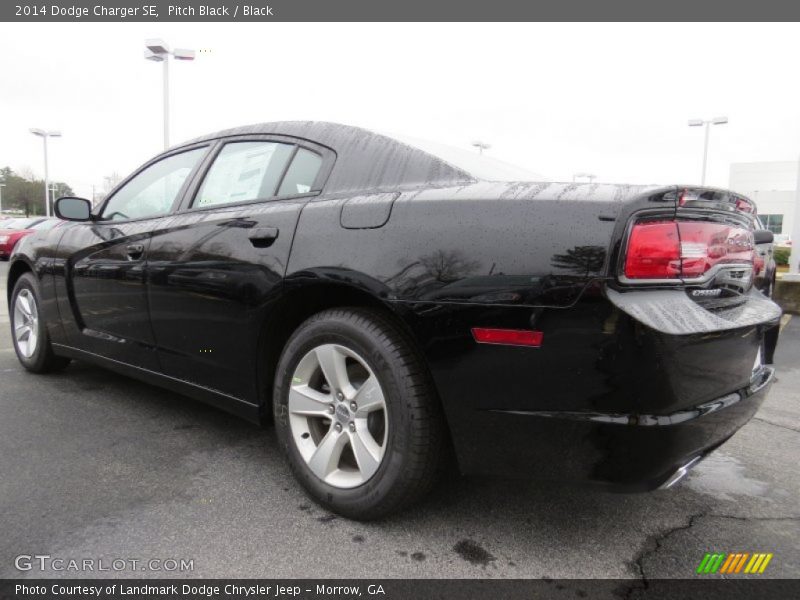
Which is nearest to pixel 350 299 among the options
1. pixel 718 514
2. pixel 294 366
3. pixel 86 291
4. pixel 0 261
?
pixel 294 366

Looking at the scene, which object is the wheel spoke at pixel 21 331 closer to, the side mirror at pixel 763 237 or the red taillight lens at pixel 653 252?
the red taillight lens at pixel 653 252

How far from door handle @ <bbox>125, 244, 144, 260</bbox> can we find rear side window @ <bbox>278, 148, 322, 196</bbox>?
93 centimetres

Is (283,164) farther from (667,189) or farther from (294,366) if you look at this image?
(667,189)

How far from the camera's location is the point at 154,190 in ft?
10.9

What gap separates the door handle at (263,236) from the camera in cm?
234

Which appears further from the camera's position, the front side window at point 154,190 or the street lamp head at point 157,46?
the street lamp head at point 157,46

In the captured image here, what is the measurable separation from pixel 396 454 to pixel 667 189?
3.89ft

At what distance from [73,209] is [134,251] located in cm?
85

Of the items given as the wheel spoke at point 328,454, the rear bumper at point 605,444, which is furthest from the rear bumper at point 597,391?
the wheel spoke at point 328,454

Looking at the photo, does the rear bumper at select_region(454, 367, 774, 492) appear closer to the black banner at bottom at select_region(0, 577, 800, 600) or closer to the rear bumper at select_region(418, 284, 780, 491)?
the rear bumper at select_region(418, 284, 780, 491)

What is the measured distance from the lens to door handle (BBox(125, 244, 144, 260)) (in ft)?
9.74

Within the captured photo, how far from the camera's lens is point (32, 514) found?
2135mm

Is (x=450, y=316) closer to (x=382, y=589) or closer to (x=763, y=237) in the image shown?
(x=382, y=589)

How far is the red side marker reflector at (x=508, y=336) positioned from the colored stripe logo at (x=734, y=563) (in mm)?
963
